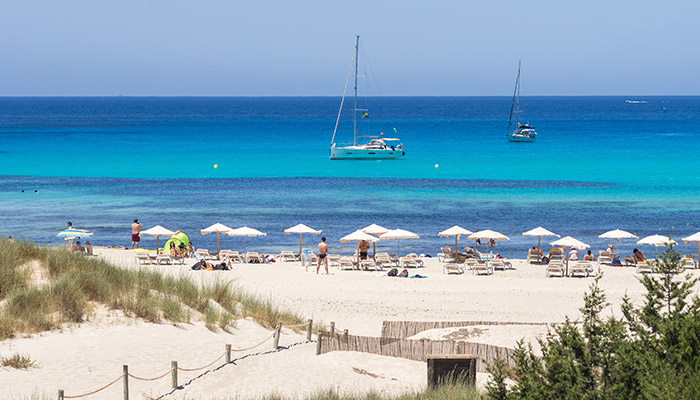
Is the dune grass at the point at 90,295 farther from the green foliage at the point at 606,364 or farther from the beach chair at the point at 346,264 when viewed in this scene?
the beach chair at the point at 346,264

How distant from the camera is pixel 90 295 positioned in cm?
1384

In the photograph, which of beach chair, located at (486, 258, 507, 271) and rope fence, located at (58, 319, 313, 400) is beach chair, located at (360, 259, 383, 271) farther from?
rope fence, located at (58, 319, 313, 400)

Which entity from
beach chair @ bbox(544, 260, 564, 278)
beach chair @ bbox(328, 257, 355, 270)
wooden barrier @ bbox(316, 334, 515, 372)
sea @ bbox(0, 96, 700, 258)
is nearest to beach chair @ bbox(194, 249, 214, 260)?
sea @ bbox(0, 96, 700, 258)

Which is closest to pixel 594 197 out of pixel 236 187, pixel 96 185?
pixel 236 187

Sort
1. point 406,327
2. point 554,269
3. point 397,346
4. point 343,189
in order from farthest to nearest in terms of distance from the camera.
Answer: point 343,189 → point 554,269 → point 406,327 → point 397,346

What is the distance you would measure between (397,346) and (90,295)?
5046 mm

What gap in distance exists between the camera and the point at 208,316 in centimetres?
1437

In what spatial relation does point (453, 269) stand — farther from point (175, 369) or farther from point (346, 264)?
point (175, 369)

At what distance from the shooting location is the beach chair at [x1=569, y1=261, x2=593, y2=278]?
24.3 metres

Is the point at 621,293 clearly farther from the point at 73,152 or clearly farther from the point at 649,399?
the point at 73,152

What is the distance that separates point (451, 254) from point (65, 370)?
54.8ft

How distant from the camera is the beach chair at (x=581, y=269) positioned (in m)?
24.3

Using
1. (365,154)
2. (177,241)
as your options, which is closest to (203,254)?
(177,241)

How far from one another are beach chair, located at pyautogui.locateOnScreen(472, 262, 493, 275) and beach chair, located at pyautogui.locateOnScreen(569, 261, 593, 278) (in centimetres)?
231
